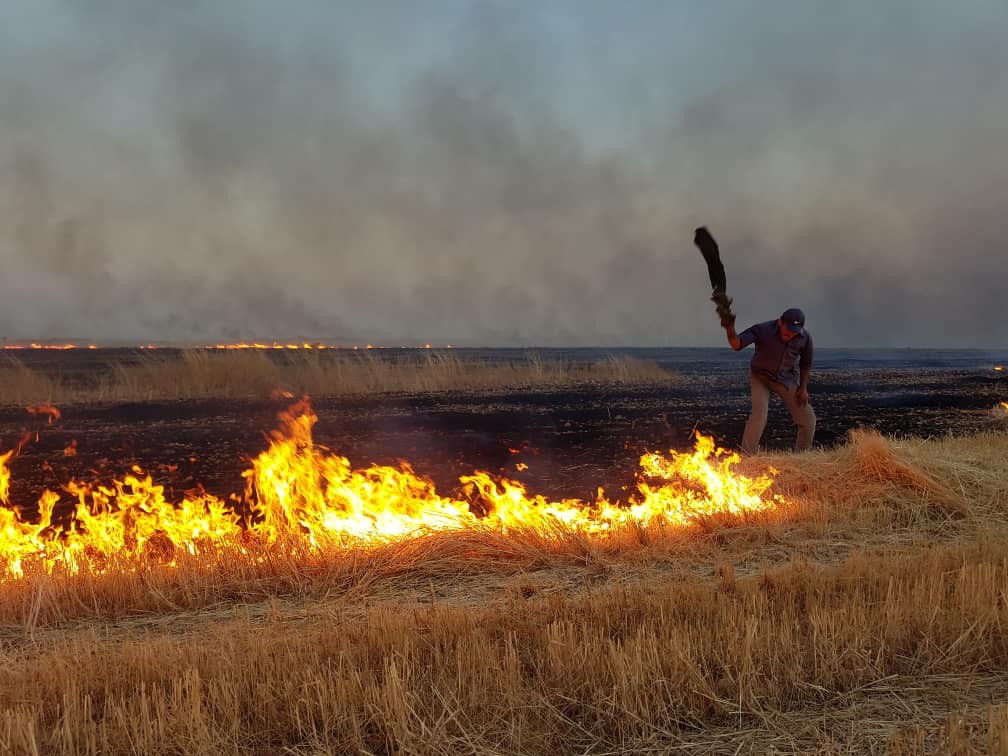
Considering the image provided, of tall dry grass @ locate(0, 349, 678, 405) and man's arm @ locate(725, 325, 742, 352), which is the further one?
tall dry grass @ locate(0, 349, 678, 405)

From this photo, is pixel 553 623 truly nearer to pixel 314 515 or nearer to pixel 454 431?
pixel 314 515

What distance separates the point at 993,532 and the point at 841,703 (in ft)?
14.0

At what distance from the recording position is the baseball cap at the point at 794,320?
9.42m

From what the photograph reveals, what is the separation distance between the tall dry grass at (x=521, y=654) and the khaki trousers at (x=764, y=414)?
392cm

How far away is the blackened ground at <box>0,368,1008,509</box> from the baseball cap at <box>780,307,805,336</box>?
319 centimetres

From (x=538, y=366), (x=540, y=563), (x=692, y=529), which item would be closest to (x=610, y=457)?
(x=692, y=529)

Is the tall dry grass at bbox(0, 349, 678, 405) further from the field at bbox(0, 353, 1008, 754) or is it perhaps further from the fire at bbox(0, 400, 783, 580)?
the fire at bbox(0, 400, 783, 580)

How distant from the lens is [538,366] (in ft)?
97.6

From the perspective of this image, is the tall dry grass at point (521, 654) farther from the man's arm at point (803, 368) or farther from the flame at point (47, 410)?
the flame at point (47, 410)

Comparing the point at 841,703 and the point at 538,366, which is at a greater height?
the point at 538,366

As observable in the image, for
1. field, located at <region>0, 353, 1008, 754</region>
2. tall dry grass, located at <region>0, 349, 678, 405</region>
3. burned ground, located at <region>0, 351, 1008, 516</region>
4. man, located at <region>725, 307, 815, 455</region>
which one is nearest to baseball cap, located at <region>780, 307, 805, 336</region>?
man, located at <region>725, 307, 815, 455</region>

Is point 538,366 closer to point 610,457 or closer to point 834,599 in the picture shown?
point 610,457

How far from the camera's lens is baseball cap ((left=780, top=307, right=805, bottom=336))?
9.42 m

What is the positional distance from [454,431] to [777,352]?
27.6ft
